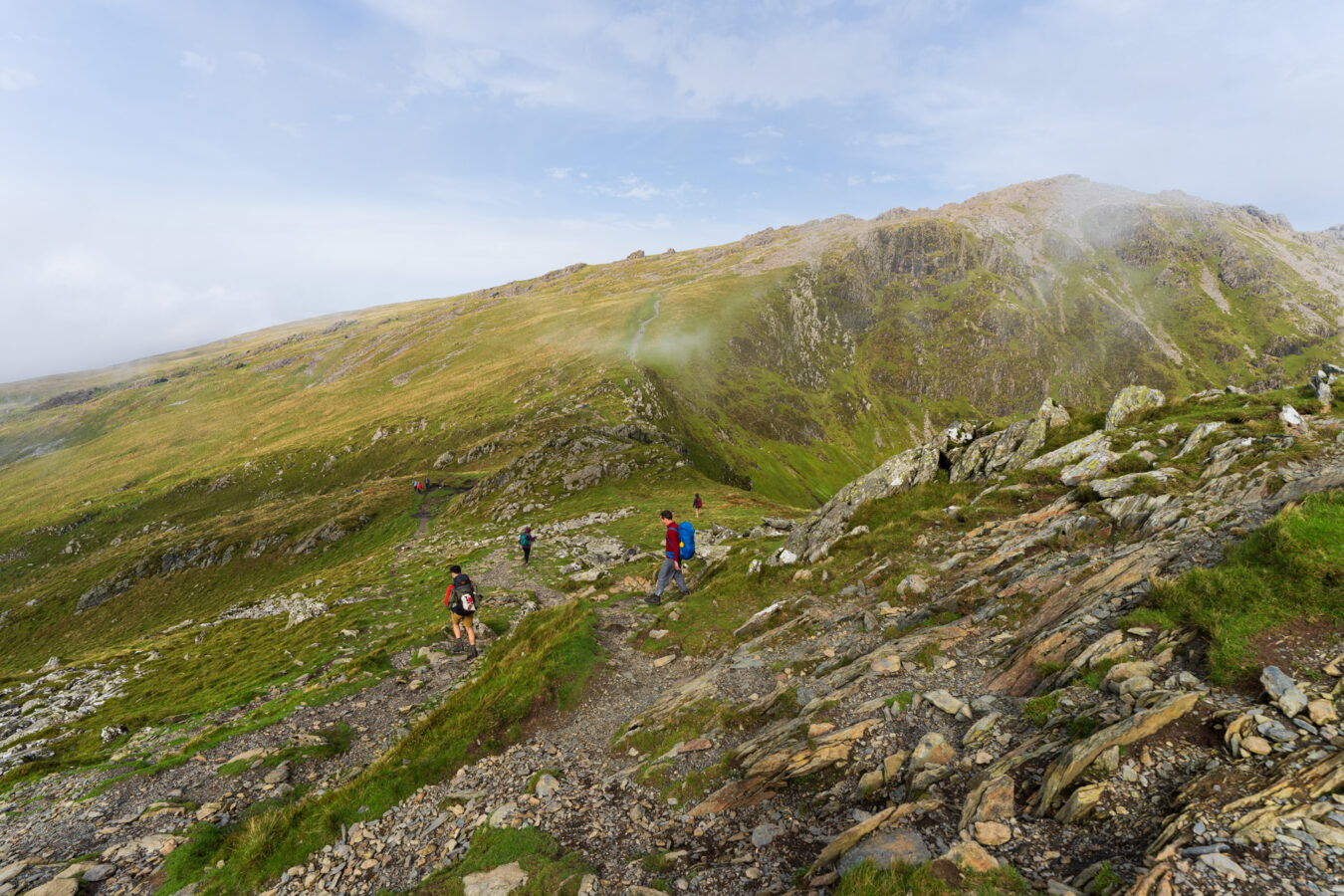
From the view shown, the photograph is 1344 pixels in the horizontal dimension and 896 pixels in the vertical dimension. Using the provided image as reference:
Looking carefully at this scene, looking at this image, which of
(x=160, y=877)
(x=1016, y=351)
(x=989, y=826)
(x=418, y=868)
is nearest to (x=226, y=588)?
(x=160, y=877)

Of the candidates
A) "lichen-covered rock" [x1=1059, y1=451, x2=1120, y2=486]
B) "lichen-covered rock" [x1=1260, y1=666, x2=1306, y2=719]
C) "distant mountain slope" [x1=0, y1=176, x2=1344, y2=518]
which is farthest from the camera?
"distant mountain slope" [x1=0, y1=176, x2=1344, y2=518]

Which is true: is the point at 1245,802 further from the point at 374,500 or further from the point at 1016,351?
the point at 1016,351

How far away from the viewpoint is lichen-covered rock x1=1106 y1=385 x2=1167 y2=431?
25.0m

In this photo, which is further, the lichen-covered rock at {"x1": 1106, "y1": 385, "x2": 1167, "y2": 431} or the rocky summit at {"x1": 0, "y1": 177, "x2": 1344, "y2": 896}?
the lichen-covered rock at {"x1": 1106, "y1": 385, "x2": 1167, "y2": 431}

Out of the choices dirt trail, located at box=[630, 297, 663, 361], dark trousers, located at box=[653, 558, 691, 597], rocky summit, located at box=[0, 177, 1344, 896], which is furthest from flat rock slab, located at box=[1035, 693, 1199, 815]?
dirt trail, located at box=[630, 297, 663, 361]

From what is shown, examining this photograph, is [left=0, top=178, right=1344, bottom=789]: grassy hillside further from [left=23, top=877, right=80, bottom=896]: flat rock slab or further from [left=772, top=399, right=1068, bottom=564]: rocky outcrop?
[left=772, top=399, right=1068, bottom=564]: rocky outcrop

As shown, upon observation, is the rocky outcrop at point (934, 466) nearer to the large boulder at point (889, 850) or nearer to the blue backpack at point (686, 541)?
the blue backpack at point (686, 541)

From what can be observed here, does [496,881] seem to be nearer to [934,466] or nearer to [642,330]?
[934,466]

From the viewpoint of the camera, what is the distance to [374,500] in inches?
2618

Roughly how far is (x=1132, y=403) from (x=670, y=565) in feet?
83.6

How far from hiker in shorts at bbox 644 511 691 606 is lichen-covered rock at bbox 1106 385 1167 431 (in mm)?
22146

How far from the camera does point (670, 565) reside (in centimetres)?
2480

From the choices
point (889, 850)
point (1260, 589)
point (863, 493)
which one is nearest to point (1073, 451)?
point (863, 493)

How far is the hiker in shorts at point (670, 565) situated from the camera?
2420cm
